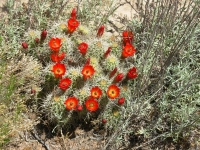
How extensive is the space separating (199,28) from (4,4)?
8.06 ft

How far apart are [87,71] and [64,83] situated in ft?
0.88

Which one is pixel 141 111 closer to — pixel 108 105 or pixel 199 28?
pixel 108 105

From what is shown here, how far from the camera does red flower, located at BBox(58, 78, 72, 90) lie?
3450mm

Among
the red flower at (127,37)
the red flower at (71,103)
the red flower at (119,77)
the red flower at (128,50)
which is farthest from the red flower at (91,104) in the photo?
the red flower at (127,37)

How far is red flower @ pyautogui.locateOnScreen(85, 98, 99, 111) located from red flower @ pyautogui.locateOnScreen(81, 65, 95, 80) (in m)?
0.25

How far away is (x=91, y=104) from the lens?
3.49 m

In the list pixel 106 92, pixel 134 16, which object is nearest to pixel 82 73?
pixel 106 92

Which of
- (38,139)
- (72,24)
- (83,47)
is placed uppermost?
(72,24)

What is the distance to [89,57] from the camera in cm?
385

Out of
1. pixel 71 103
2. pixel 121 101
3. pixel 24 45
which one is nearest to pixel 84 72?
pixel 71 103

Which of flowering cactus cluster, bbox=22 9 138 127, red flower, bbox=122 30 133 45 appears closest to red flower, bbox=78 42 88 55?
flowering cactus cluster, bbox=22 9 138 127

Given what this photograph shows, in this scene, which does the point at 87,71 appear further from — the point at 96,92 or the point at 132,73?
the point at 132,73

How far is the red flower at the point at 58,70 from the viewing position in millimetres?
3514

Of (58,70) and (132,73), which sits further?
(132,73)
